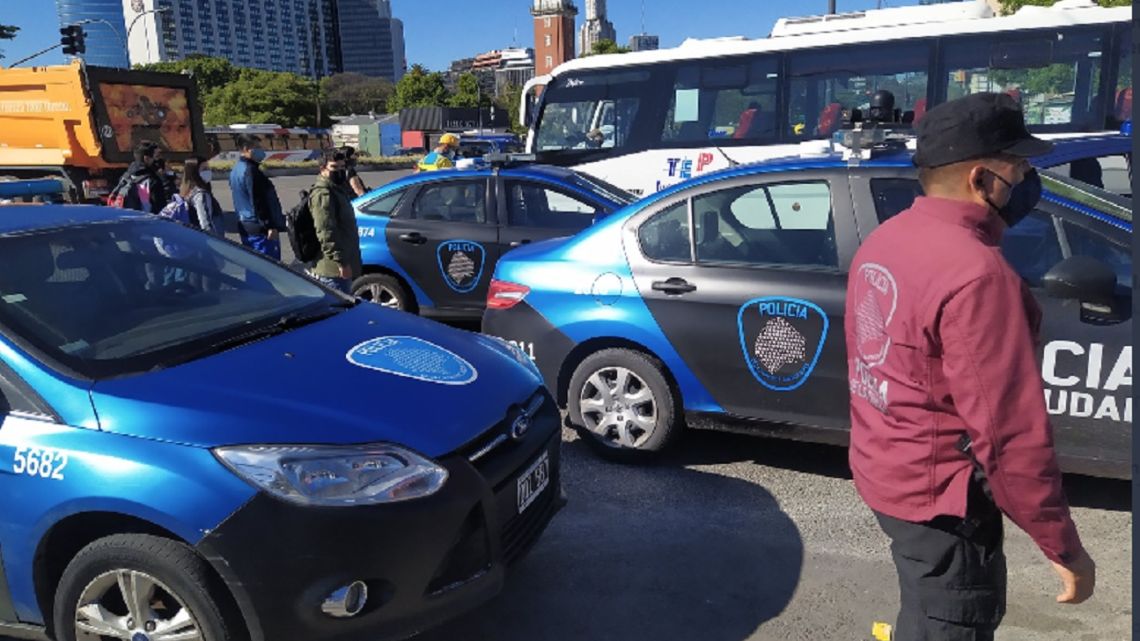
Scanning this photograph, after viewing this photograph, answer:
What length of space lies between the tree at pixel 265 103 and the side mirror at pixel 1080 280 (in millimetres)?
75165

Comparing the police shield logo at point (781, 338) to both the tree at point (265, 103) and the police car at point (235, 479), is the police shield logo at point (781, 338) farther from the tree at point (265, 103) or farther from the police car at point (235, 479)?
the tree at point (265, 103)

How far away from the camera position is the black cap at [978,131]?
1.83 m

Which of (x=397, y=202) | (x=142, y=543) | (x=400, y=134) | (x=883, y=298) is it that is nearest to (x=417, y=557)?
(x=142, y=543)

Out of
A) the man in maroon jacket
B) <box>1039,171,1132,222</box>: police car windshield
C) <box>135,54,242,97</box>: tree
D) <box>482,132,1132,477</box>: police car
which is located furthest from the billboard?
<box>135,54,242,97</box>: tree

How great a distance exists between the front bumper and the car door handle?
1700 millimetres

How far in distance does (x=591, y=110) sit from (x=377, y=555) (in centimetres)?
1023

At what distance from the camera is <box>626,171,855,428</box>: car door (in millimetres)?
3992

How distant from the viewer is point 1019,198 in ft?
6.37

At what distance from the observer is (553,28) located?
104000 mm

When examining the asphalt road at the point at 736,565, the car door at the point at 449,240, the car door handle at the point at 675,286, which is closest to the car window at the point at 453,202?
the car door at the point at 449,240

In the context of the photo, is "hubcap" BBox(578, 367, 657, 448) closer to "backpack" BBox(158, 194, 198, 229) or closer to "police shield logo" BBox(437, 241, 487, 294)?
"police shield logo" BBox(437, 241, 487, 294)

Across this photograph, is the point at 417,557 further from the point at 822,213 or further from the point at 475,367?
the point at 822,213

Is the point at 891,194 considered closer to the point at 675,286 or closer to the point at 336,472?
the point at 675,286

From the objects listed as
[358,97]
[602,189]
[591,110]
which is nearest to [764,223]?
[602,189]
